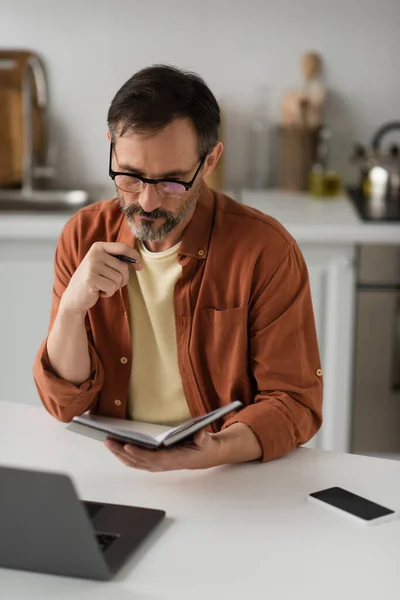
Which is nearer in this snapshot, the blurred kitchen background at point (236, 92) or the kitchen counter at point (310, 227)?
the kitchen counter at point (310, 227)

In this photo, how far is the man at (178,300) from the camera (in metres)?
1.73

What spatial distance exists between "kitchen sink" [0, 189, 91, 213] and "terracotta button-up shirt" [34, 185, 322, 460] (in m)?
1.58

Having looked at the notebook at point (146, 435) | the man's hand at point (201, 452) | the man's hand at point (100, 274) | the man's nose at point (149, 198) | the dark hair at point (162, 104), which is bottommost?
the man's hand at point (201, 452)

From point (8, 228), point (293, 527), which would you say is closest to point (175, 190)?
point (293, 527)

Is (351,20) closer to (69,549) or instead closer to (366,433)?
(366,433)

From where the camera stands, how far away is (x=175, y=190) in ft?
5.75

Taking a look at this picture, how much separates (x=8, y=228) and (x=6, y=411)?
4.40ft

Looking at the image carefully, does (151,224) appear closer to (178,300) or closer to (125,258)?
(125,258)

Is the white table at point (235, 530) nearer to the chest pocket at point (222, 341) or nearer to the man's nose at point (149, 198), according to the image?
the chest pocket at point (222, 341)

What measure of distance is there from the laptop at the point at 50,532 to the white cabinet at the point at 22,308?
75.8 inches

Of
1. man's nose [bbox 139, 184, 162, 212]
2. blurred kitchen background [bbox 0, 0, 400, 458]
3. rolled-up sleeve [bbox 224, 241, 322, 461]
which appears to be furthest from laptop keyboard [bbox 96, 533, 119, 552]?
blurred kitchen background [bbox 0, 0, 400, 458]

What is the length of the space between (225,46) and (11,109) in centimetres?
83

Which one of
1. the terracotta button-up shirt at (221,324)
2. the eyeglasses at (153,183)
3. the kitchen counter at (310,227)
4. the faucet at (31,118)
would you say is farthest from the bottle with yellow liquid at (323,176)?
the eyeglasses at (153,183)

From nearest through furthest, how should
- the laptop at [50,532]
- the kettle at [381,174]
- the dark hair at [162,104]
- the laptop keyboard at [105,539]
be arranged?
the laptop at [50,532], the laptop keyboard at [105,539], the dark hair at [162,104], the kettle at [381,174]
